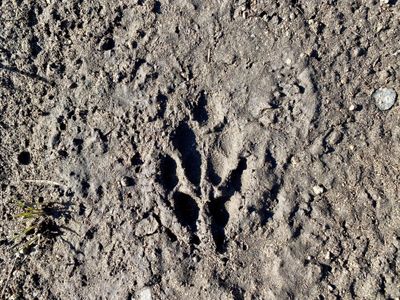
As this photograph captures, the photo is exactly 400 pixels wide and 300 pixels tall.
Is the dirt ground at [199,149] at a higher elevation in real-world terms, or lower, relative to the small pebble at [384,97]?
lower

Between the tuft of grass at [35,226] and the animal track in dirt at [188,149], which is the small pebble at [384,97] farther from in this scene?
the tuft of grass at [35,226]

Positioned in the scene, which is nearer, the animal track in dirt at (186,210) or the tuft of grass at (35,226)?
the animal track in dirt at (186,210)

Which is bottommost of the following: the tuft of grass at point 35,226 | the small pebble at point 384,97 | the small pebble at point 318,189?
the tuft of grass at point 35,226

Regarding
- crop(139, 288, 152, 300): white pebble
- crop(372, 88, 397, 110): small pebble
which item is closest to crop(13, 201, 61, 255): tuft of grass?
crop(139, 288, 152, 300): white pebble

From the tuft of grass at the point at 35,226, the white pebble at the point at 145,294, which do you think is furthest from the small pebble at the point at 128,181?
the white pebble at the point at 145,294

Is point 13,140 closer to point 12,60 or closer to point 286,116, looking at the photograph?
point 12,60

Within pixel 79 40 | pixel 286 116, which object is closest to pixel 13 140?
pixel 79 40

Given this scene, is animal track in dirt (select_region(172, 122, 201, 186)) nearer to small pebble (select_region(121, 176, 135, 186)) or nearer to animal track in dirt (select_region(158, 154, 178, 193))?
animal track in dirt (select_region(158, 154, 178, 193))

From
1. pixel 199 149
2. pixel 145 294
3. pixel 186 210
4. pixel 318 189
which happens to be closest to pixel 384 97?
pixel 318 189
